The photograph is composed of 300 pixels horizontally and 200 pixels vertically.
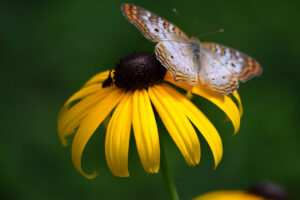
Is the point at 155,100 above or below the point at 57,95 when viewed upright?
above

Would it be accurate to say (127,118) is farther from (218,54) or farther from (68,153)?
(68,153)

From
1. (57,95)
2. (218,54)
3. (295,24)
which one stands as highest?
(218,54)

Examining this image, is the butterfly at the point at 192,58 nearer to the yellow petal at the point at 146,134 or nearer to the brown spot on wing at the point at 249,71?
the brown spot on wing at the point at 249,71

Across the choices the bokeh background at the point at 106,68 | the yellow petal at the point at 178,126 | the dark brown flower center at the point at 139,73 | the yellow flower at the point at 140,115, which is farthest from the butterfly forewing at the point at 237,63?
the bokeh background at the point at 106,68

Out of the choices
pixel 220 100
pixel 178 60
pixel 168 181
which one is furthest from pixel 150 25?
pixel 168 181

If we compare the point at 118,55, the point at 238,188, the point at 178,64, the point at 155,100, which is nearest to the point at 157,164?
the point at 155,100

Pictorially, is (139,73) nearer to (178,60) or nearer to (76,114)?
(178,60)

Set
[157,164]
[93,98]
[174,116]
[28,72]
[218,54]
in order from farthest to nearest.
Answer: [28,72] → [218,54] → [93,98] → [174,116] → [157,164]
